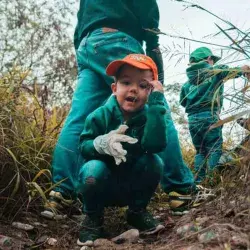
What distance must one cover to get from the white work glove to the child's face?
6.0 inches

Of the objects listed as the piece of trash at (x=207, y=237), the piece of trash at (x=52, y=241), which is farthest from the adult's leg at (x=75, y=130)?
the piece of trash at (x=207, y=237)

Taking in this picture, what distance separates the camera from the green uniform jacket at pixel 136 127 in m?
2.34

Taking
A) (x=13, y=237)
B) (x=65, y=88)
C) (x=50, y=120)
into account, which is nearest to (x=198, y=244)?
(x=13, y=237)

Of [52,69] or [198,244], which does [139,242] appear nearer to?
[198,244]

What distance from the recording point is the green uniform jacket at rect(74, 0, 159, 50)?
9.89ft

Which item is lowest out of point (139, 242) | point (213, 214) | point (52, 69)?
point (139, 242)

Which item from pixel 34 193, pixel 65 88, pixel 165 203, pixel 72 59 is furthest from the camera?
pixel 72 59

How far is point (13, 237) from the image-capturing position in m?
2.32

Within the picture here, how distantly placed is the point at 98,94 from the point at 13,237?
103cm

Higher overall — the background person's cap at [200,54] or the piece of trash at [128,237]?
the background person's cap at [200,54]

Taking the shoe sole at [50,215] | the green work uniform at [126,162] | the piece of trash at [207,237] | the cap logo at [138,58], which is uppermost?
the cap logo at [138,58]

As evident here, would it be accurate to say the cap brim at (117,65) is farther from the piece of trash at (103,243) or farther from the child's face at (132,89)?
the piece of trash at (103,243)

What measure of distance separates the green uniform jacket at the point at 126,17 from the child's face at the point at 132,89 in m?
0.61

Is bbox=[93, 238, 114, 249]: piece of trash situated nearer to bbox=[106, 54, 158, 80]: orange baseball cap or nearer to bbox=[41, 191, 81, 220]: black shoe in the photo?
bbox=[41, 191, 81, 220]: black shoe
